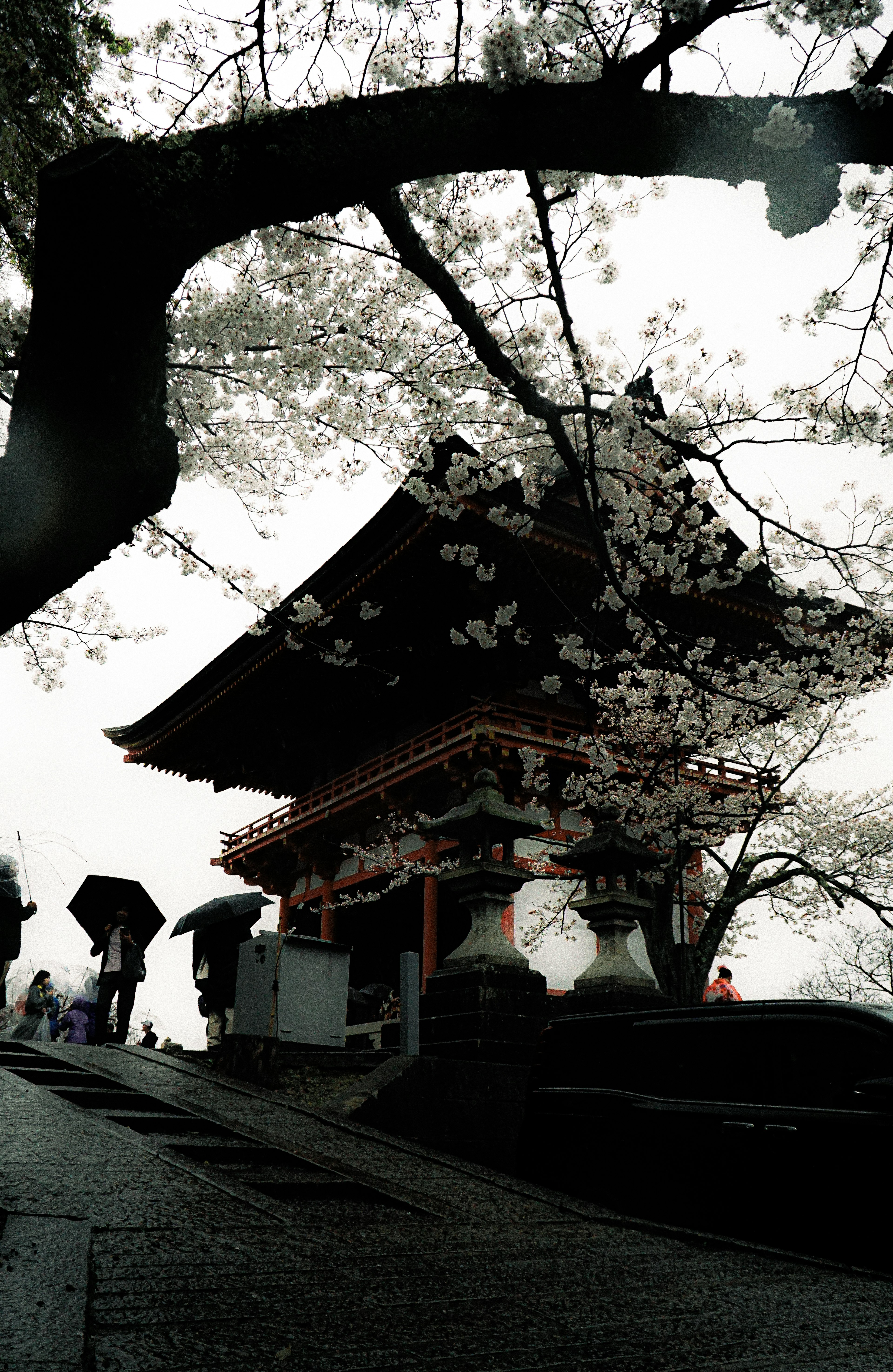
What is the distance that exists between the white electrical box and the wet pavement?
2665 mm

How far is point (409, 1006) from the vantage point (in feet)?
25.0

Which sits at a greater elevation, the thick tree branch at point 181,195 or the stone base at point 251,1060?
the thick tree branch at point 181,195

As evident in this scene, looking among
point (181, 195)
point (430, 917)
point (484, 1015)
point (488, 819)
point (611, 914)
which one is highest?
point (181, 195)

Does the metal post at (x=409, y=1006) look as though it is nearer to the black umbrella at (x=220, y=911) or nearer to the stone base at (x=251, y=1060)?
the stone base at (x=251, y=1060)

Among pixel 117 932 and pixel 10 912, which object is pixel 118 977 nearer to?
pixel 117 932

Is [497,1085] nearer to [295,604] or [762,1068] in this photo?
[762,1068]

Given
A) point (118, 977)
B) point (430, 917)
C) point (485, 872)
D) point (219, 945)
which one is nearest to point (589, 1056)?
point (485, 872)

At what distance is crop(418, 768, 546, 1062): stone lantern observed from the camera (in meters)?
7.43

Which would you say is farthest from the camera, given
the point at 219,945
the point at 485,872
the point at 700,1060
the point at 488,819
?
the point at 219,945

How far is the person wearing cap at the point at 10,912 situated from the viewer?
9.77m

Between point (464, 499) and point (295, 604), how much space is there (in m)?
4.93

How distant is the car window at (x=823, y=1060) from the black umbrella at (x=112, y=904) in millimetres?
9628

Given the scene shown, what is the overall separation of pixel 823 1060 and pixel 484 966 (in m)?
3.39

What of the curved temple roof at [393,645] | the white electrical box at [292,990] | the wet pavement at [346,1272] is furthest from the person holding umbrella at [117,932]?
the wet pavement at [346,1272]
